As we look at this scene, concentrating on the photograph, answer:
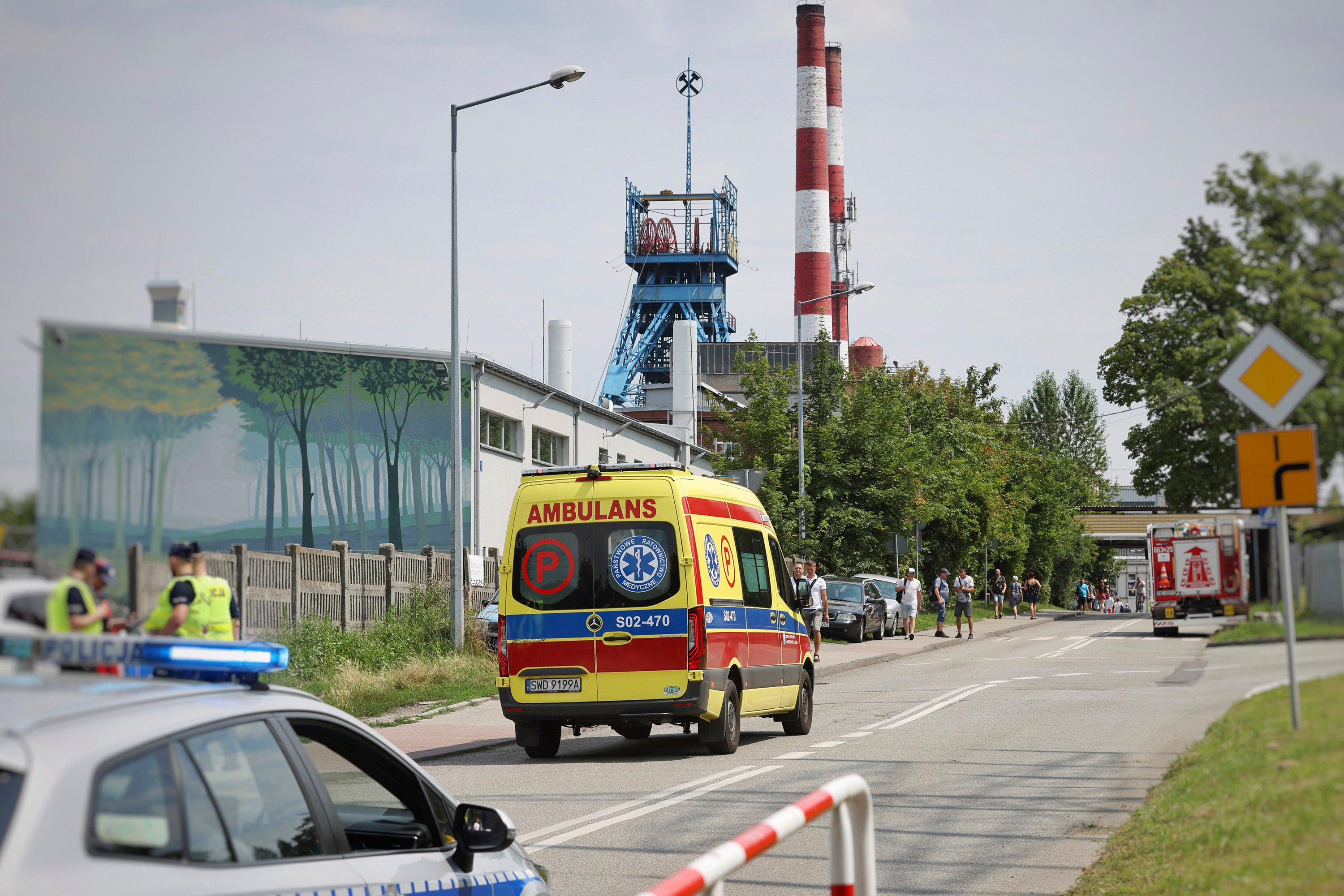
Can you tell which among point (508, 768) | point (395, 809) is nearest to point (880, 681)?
point (508, 768)

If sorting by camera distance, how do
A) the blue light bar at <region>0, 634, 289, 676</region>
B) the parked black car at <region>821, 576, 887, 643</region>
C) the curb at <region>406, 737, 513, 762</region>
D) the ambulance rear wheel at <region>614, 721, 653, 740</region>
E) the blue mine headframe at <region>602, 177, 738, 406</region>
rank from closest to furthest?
the blue light bar at <region>0, 634, 289, 676</region>, the curb at <region>406, 737, 513, 762</region>, the ambulance rear wheel at <region>614, 721, 653, 740</region>, the parked black car at <region>821, 576, 887, 643</region>, the blue mine headframe at <region>602, 177, 738, 406</region>

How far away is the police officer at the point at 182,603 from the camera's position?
3725 mm

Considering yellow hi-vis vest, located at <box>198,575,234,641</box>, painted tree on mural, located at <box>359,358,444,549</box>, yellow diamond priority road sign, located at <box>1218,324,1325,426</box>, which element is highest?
painted tree on mural, located at <box>359,358,444,549</box>

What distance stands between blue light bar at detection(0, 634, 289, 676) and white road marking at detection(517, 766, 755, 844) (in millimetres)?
5172

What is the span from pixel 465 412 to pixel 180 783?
3047 centimetres

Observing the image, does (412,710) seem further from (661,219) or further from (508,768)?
(661,219)

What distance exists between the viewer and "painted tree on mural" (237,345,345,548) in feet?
14.2

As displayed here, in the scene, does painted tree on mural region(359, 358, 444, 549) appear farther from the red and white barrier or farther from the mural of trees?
the red and white barrier

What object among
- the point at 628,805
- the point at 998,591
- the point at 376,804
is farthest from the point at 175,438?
the point at 998,591

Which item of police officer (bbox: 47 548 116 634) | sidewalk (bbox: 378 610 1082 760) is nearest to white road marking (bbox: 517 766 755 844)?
sidewalk (bbox: 378 610 1082 760)

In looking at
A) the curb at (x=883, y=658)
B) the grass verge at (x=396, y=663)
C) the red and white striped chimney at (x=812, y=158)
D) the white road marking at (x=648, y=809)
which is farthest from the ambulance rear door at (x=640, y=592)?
the red and white striped chimney at (x=812, y=158)

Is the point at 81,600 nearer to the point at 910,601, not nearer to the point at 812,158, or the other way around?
the point at 910,601

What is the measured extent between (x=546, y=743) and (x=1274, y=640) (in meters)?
11.4

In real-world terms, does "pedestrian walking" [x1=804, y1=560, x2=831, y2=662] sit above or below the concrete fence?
below
